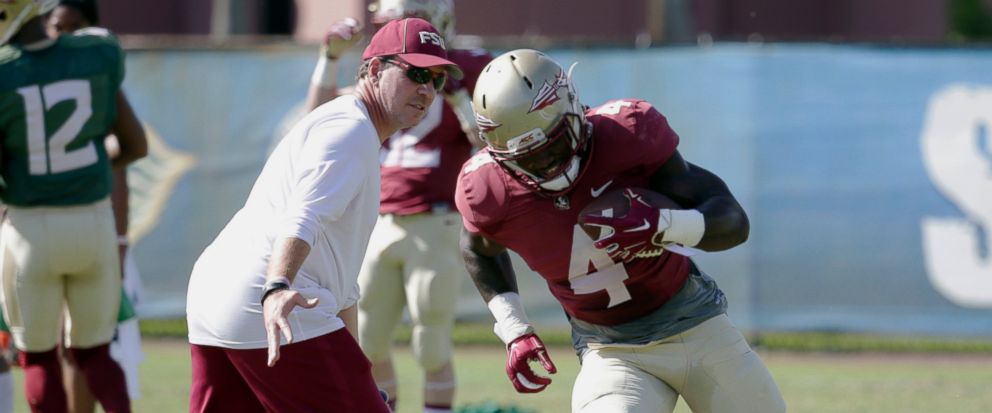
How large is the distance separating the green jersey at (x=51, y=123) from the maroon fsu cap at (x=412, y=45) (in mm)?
2010

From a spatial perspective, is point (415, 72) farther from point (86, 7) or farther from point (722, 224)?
point (86, 7)

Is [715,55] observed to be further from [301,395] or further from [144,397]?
[301,395]

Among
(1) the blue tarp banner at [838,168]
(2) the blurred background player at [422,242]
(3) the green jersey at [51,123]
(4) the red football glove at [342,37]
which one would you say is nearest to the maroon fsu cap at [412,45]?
(4) the red football glove at [342,37]

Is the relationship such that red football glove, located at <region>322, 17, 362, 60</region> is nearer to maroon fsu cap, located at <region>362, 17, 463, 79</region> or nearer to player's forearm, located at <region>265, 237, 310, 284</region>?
maroon fsu cap, located at <region>362, 17, 463, 79</region>

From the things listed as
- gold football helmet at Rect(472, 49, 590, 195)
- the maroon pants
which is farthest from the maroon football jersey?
the maroon pants

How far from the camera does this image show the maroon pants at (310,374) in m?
3.59

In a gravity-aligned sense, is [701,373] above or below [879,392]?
above

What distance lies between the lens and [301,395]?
361 centimetres

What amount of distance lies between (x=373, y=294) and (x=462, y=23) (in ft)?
31.8

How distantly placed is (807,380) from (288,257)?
5.08 m

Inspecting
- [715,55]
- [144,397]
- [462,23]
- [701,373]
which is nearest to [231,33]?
[462,23]

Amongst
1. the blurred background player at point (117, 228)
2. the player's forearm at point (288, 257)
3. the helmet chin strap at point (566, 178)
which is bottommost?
the blurred background player at point (117, 228)

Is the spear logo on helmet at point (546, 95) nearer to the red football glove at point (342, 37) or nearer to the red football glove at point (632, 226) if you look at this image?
the red football glove at point (632, 226)

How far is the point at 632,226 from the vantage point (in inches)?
148
